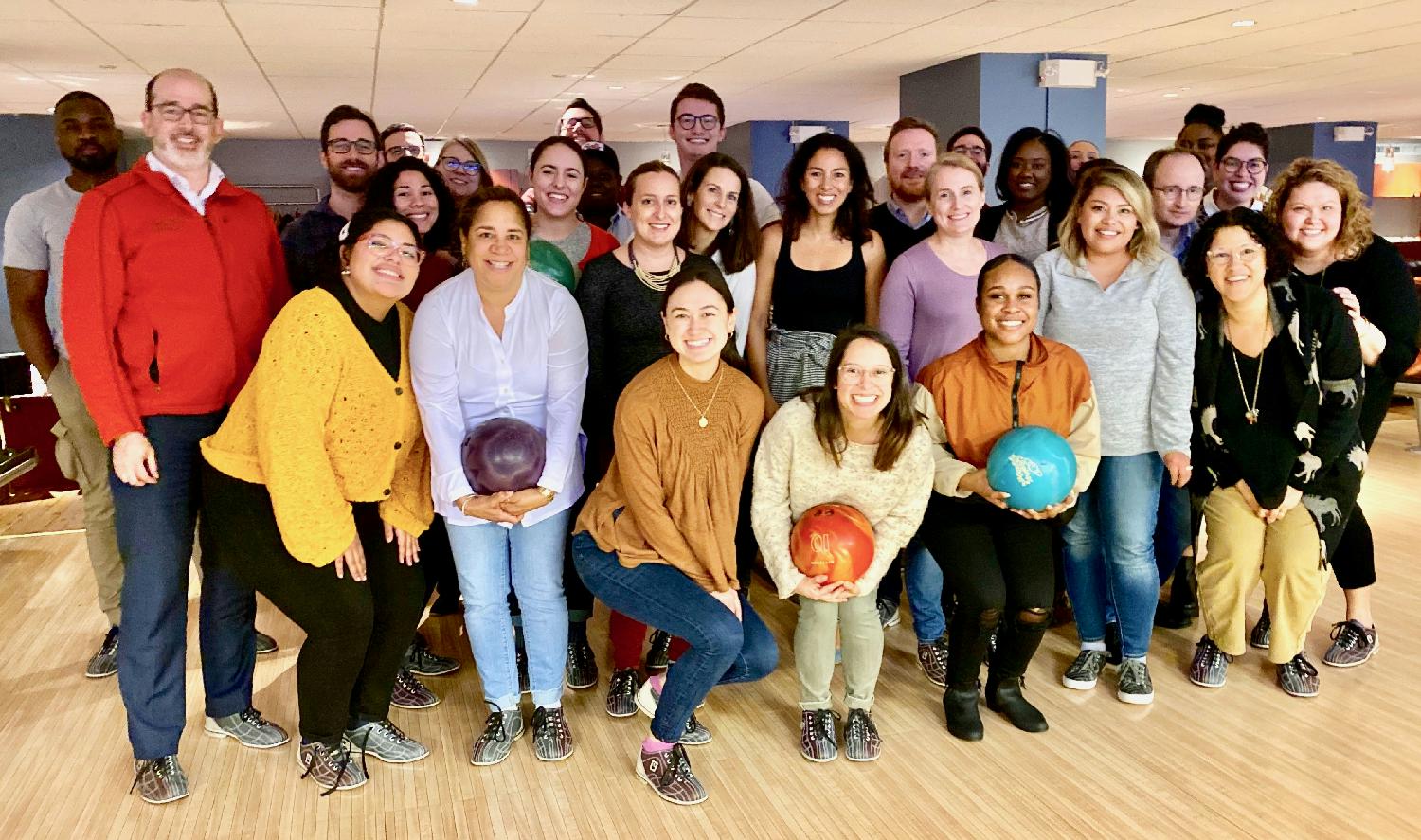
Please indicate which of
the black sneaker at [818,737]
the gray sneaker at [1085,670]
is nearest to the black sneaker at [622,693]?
the black sneaker at [818,737]

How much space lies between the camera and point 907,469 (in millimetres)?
2812

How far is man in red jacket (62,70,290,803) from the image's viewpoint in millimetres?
2551

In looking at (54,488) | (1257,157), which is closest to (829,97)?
(1257,157)

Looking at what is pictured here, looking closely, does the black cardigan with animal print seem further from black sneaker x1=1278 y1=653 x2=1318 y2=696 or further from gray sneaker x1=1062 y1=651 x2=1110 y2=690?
gray sneaker x1=1062 y1=651 x2=1110 y2=690

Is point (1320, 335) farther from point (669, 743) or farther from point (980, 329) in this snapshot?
point (669, 743)

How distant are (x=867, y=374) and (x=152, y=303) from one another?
1.81 m

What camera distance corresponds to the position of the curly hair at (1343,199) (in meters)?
3.24

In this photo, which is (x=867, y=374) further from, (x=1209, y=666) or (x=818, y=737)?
(x=1209, y=666)

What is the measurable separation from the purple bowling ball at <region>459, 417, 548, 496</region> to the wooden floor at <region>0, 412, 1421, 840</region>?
0.81 metres

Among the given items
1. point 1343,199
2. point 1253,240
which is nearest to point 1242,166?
point 1343,199

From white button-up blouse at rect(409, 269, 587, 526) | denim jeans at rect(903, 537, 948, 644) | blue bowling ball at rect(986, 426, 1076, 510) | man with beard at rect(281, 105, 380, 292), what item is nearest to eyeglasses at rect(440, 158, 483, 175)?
man with beard at rect(281, 105, 380, 292)

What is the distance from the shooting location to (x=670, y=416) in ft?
8.94

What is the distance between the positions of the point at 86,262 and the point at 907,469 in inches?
83.7

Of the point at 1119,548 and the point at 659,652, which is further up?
the point at 1119,548
